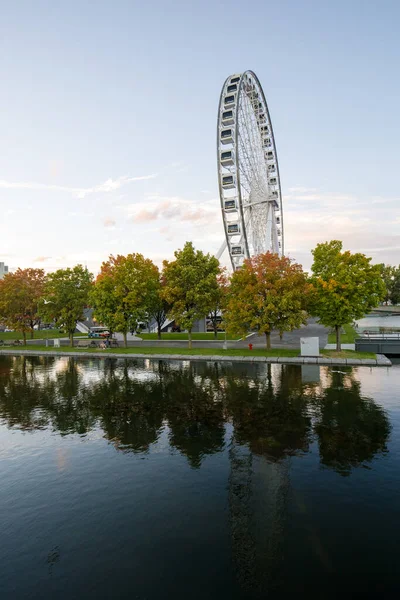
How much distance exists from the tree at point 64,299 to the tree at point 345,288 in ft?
128

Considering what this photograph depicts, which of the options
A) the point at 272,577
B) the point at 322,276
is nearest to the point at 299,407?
the point at 272,577

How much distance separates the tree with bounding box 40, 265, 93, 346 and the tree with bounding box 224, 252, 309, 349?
1099 inches

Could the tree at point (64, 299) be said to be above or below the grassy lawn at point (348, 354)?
above

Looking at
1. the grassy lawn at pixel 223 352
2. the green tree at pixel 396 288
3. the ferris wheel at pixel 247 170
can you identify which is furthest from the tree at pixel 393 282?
the grassy lawn at pixel 223 352

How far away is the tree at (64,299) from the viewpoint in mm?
62844

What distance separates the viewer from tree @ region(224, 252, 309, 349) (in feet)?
149

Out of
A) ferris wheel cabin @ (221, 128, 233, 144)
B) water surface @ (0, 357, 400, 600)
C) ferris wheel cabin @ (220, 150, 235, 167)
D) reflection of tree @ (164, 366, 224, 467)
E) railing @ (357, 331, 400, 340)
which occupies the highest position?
ferris wheel cabin @ (221, 128, 233, 144)

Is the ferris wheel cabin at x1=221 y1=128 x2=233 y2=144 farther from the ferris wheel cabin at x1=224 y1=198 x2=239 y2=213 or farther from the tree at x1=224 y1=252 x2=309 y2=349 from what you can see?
the tree at x1=224 y1=252 x2=309 y2=349

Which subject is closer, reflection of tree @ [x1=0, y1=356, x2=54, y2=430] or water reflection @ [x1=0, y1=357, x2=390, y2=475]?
water reflection @ [x1=0, y1=357, x2=390, y2=475]

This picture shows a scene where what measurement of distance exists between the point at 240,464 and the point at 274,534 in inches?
188

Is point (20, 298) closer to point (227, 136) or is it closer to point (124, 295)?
point (124, 295)

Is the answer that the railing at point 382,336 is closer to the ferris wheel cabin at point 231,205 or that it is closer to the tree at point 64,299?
the ferris wheel cabin at point 231,205

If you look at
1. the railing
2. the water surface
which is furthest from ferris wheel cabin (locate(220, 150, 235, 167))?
the water surface

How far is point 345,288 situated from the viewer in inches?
1736
